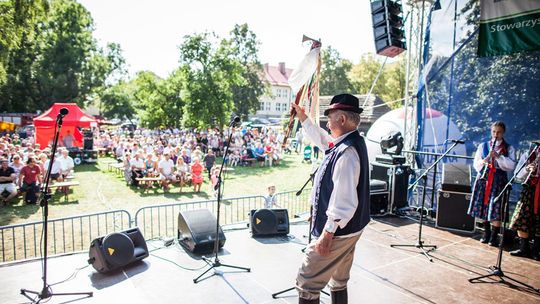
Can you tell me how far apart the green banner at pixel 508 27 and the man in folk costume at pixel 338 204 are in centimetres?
576

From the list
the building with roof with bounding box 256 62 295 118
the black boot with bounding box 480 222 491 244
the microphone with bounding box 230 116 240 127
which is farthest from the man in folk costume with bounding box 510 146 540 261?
the building with roof with bounding box 256 62 295 118

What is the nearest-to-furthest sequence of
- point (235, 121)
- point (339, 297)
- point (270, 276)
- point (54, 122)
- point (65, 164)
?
1. point (339, 297)
2. point (235, 121)
3. point (270, 276)
4. point (65, 164)
5. point (54, 122)

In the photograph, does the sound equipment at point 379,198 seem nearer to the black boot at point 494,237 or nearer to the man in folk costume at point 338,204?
the black boot at point 494,237

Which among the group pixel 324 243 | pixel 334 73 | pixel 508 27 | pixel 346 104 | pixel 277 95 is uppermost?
pixel 334 73

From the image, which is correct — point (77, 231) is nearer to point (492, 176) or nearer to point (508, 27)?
point (492, 176)

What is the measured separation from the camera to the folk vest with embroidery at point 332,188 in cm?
274

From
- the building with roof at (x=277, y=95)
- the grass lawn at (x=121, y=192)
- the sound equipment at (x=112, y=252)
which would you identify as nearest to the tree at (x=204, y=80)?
the grass lawn at (x=121, y=192)

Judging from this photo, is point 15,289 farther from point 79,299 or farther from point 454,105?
point 454,105

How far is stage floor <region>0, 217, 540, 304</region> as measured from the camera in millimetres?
4004

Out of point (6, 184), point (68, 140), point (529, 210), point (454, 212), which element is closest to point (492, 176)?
point (529, 210)

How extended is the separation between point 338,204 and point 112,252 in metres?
3.37

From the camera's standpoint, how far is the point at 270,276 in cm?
454

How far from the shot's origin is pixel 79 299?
154 inches

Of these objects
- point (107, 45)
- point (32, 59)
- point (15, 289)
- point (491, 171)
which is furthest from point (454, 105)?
point (107, 45)
